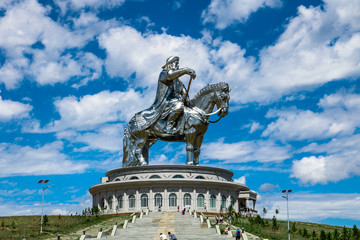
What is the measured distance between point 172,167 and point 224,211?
7.98m

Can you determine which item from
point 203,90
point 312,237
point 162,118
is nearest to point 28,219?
point 162,118

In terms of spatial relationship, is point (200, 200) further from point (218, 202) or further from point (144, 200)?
point (144, 200)

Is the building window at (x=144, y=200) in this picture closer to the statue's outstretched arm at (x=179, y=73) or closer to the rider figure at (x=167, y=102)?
the rider figure at (x=167, y=102)

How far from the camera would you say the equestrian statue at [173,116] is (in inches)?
2178

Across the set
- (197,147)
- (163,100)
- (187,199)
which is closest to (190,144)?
(197,147)

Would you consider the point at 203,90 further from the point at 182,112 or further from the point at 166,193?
the point at 166,193

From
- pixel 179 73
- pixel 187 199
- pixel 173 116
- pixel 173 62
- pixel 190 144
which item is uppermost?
pixel 173 62

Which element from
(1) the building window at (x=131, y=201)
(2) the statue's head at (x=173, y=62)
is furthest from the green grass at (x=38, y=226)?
(2) the statue's head at (x=173, y=62)

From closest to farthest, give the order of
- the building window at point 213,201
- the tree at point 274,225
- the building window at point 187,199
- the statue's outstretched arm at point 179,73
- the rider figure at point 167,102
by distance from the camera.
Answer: the tree at point 274,225
the building window at point 187,199
the statue's outstretched arm at point 179,73
the building window at point 213,201
the rider figure at point 167,102

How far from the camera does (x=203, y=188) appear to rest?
2131 inches

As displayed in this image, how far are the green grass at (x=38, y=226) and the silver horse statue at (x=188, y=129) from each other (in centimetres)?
978

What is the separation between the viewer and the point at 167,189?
174 ft

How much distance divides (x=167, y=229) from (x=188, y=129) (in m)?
19.9

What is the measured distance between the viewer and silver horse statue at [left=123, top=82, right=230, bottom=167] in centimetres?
5522
